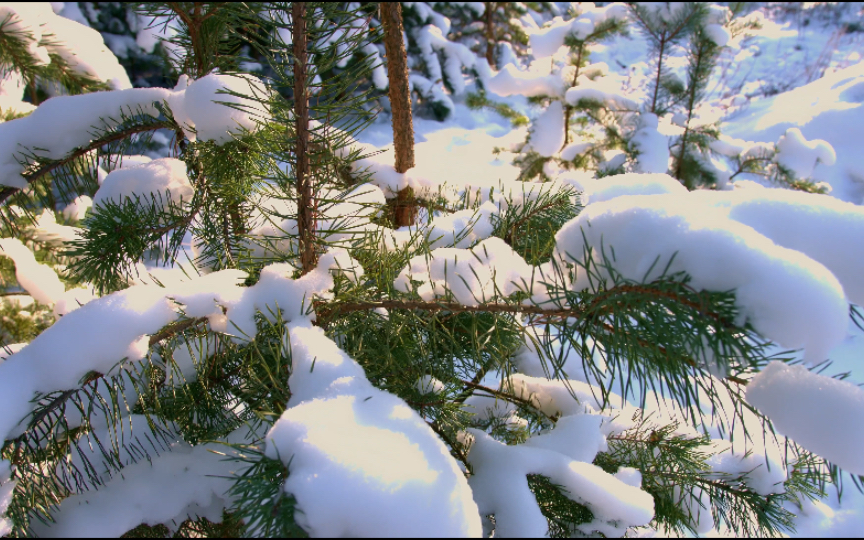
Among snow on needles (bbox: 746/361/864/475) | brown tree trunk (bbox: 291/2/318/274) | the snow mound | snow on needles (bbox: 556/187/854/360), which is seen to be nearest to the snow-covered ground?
the snow mound

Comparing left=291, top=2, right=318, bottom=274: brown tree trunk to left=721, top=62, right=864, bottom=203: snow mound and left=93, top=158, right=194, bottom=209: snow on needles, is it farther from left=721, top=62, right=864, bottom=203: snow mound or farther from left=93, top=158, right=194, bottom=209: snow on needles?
left=721, top=62, right=864, bottom=203: snow mound

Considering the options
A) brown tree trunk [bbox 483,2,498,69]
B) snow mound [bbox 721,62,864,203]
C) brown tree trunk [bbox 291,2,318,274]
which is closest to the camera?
brown tree trunk [bbox 291,2,318,274]

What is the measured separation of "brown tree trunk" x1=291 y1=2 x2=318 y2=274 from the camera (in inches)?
22.5

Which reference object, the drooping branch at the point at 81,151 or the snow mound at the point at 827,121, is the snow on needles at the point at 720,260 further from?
the snow mound at the point at 827,121

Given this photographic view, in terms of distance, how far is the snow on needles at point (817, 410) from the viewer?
0.38 meters

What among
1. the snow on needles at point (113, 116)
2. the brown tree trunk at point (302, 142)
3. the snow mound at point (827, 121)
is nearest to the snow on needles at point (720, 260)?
the brown tree trunk at point (302, 142)

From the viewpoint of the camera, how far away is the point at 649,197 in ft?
1.51

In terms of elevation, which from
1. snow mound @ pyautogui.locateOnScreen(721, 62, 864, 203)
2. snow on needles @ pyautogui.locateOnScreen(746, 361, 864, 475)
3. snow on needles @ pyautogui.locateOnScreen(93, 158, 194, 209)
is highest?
snow on needles @ pyautogui.locateOnScreen(93, 158, 194, 209)

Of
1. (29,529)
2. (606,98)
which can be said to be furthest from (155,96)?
(606,98)

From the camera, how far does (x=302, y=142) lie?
0.63 meters

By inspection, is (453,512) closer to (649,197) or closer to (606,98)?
(649,197)

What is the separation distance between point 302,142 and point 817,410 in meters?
0.62

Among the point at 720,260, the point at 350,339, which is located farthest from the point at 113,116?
the point at 720,260

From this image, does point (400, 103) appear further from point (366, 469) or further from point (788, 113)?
point (788, 113)
